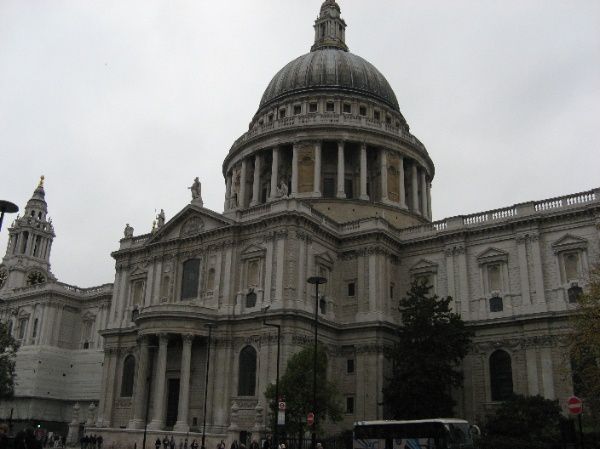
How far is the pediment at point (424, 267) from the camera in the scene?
170 feet

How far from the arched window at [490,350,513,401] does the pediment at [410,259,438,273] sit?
27.0ft

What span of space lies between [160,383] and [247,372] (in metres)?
6.29

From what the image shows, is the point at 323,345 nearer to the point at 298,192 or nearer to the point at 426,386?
the point at 426,386

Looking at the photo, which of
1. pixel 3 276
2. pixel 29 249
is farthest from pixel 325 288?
pixel 3 276

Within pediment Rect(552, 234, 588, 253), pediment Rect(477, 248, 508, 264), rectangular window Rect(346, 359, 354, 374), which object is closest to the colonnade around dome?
pediment Rect(477, 248, 508, 264)

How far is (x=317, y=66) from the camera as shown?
7181 centimetres

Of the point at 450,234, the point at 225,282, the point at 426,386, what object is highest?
the point at 450,234

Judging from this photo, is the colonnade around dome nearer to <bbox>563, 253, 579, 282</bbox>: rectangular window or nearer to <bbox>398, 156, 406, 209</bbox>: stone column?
<bbox>398, 156, 406, 209</bbox>: stone column

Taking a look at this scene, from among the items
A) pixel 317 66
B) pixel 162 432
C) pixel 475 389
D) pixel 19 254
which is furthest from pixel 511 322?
pixel 19 254

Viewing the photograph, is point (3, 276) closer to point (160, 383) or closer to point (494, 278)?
point (160, 383)

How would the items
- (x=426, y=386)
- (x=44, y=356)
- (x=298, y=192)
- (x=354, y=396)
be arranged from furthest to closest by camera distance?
(x=44, y=356)
(x=298, y=192)
(x=354, y=396)
(x=426, y=386)

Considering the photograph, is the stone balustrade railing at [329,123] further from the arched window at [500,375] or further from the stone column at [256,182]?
the arched window at [500,375]

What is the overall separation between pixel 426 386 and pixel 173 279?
73.8ft

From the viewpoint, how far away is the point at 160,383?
46688 millimetres
